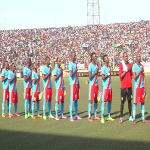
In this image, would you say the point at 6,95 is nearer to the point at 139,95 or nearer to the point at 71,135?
the point at 71,135

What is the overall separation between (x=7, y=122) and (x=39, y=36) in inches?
1661

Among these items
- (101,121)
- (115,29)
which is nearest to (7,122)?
(101,121)

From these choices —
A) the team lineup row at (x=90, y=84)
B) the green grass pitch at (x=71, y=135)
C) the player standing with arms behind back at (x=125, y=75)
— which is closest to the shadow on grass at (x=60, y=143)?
the green grass pitch at (x=71, y=135)

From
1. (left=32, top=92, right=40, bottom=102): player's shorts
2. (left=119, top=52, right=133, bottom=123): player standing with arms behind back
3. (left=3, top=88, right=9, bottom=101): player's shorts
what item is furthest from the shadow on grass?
(left=3, top=88, right=9, bottom=101): player's shorts

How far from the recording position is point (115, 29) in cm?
4644

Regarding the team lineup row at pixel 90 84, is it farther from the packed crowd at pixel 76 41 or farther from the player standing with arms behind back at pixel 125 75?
the packed crowd at pixel 76 41

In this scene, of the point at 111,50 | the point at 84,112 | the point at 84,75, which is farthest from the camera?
the point at 111,50

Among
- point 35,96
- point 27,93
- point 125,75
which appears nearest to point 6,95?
point 27,93

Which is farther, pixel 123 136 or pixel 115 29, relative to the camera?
pixel 115 29

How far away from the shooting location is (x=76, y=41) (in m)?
45.9

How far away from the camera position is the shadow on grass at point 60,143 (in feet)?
Result: 17.5

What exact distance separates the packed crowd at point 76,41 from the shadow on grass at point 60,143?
31.6 metres

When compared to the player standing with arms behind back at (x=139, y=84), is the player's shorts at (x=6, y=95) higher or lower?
lower

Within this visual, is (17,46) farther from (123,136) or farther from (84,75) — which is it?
(123,136)
